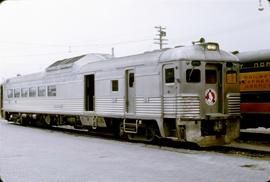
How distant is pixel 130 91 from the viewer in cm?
1572

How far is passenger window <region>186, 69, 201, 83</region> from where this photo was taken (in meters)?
13.5

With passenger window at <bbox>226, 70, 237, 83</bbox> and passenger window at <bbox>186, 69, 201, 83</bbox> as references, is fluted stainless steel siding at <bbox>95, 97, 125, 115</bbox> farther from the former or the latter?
passenger window at <bbox>226, 70, 237, 83</bbox>

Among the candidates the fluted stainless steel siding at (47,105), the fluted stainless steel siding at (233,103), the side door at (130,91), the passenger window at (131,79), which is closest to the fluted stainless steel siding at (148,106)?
the side door at (130,91)

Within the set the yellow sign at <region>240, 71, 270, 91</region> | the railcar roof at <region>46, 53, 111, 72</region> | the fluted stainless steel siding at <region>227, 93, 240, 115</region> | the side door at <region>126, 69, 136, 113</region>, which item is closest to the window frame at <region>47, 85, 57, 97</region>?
the railcar roof at <region>46, 53, 111, 72</region>

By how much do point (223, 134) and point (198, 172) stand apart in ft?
15.8

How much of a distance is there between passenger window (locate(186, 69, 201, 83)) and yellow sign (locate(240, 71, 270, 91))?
118 inches

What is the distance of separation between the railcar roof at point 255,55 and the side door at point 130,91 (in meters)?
4.32

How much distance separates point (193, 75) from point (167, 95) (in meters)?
1.02

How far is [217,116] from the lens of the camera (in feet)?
43.7

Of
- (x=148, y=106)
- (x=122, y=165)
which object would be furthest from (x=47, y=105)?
(x=122, y=165)

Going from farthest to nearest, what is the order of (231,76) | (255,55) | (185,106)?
(255,55)
(231,76)
(185,106)

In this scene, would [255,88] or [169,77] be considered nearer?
[169,77]

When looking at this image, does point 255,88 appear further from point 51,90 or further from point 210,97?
point 51,90

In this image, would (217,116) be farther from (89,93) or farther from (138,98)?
(89,93)
